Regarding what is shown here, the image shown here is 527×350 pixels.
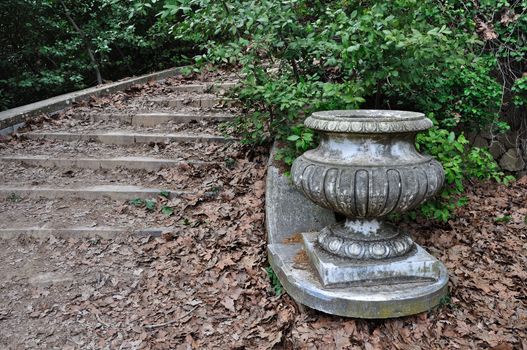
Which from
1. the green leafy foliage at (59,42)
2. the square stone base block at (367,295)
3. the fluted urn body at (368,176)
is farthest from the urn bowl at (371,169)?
the green leafy foliage at (59,42)

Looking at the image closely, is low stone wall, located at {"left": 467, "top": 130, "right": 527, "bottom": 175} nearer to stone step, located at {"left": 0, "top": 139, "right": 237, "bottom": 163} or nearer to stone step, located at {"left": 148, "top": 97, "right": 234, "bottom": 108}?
stone step, located at {"left": 0, "top": 139, "right": 237, "bottom": 163}

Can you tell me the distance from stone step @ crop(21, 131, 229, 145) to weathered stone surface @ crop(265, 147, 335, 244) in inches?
55.4

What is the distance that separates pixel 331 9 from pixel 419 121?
161cm

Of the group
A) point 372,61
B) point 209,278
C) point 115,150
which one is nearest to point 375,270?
point 209,278

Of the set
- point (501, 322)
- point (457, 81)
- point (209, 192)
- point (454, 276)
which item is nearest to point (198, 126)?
point (209, 192)

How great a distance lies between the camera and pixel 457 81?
3.97m

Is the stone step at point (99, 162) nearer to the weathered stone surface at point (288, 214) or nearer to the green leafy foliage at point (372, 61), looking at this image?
the green leafy foliage at point (372, 61)

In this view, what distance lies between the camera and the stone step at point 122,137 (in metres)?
4.78

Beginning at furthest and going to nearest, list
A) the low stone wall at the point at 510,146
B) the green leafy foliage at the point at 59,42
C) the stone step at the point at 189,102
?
the green leafy foliage at the point at 59,42 → the stone step at the point at 189,102 → the low stone wall at the point at 510,146

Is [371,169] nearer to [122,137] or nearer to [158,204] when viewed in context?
[158,204]

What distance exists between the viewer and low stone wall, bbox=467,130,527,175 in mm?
4707

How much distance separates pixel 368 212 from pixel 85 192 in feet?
8.57

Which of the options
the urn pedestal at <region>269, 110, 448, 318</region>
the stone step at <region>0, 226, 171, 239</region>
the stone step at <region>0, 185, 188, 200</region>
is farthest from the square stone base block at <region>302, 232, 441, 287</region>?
the stone step at <region>0, 185, 188, 200</region>

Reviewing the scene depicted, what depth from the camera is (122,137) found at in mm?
4898
